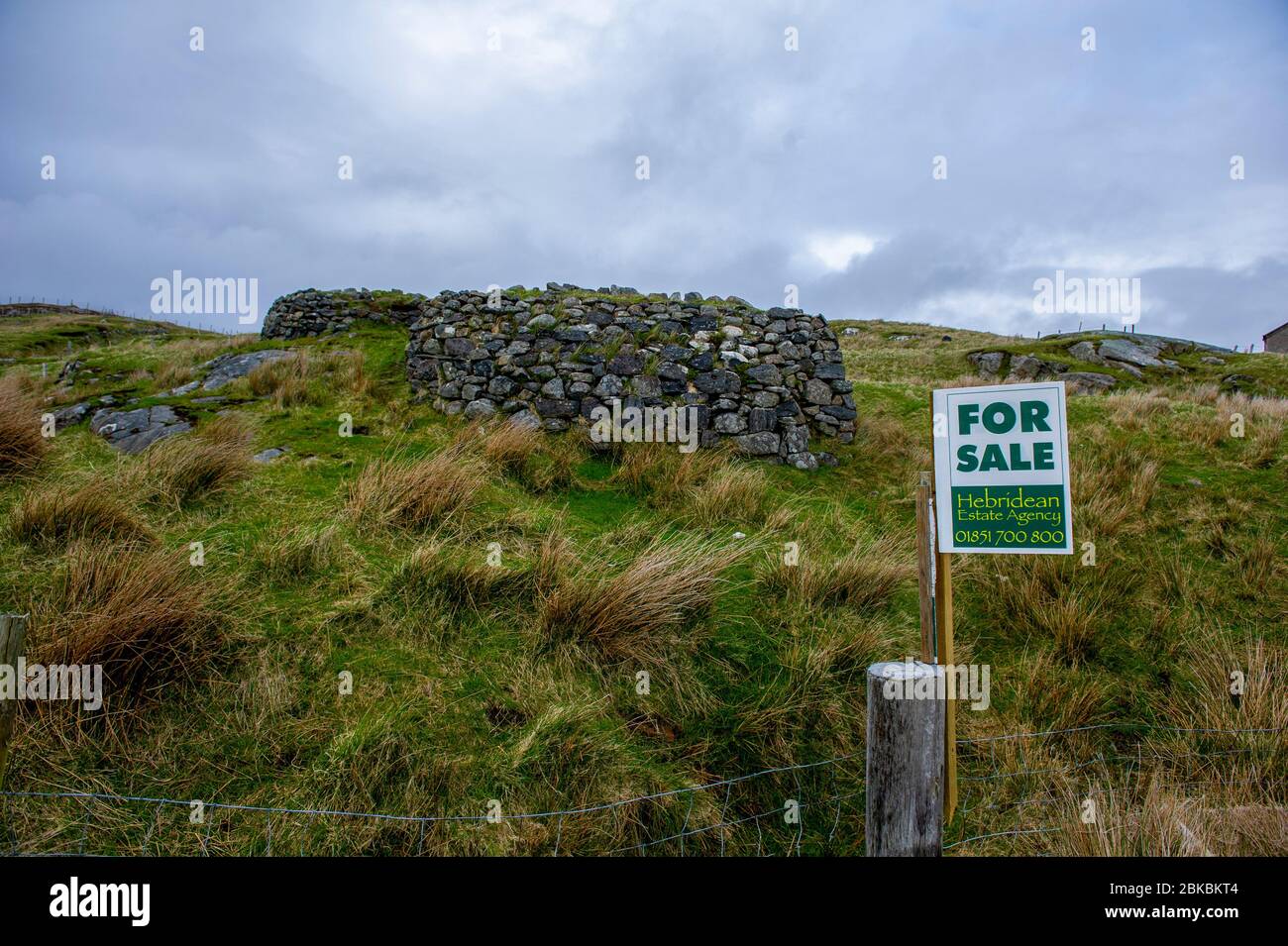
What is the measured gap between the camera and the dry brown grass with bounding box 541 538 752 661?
13.4ft

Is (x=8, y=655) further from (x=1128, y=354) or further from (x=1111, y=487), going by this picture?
(x=1128, y=354)

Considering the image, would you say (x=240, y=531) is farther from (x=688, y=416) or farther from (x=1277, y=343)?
(x=1277, y=343)

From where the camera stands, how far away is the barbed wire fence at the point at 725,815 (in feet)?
9.00

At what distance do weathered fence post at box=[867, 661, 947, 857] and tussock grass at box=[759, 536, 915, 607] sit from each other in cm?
231

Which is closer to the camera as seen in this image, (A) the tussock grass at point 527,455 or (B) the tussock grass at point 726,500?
(B) the tussock grass at point 726,500

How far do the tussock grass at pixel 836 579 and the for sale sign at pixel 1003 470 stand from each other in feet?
6.56

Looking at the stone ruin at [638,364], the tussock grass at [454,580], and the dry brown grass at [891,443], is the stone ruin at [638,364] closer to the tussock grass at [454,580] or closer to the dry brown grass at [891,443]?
the dry brown grass at [891,443]

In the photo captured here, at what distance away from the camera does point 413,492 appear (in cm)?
544

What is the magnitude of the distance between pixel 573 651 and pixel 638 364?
522 cm

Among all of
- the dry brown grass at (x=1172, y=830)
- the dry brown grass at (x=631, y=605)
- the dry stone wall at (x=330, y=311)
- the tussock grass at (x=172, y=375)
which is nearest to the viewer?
the dry brown grass at (x=1172, y=830)

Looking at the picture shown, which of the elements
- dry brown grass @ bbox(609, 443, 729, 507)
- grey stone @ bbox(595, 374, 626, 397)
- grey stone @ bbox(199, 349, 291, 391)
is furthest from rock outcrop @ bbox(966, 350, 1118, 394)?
grey stone @ bbox(199, 349, 291, 391)

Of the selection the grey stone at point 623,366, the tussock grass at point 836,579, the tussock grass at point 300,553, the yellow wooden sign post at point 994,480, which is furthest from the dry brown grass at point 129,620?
the grey stone at point 623,366

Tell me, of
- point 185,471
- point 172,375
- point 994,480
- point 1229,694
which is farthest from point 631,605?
point 172,375
